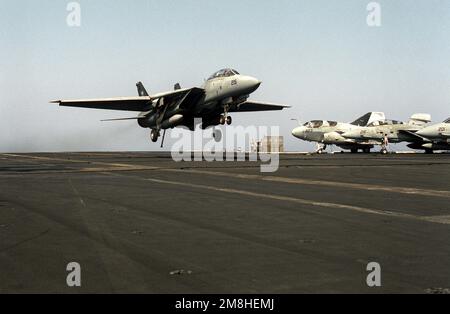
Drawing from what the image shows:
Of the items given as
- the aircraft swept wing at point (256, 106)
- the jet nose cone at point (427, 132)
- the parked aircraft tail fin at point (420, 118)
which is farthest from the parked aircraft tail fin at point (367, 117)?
the aircraft swept wing at point (256, 106)

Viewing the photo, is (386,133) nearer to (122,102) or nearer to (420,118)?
(420,118)

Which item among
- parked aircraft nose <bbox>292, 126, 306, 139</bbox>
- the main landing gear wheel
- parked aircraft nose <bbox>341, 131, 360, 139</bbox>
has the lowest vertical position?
the main landing gear wheel

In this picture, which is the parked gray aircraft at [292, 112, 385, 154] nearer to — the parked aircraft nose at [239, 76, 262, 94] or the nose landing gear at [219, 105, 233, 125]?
the nose landing gear at [219, 105, 233, 125]

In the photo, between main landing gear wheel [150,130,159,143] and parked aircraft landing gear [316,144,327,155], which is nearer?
main landing gear wheel [150,130,159,143]

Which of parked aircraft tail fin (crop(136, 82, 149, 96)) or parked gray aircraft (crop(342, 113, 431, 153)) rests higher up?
parked aircraft tail fin (crop(136, 82, 149, 96))

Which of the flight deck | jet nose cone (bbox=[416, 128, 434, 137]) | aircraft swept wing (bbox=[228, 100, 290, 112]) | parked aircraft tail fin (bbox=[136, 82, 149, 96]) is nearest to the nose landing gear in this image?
aircraft swept wing (bbox=[228, 100, 290, 112])

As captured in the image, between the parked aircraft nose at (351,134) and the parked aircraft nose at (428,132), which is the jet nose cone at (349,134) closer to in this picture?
the parked aircraft nose at (351,134)

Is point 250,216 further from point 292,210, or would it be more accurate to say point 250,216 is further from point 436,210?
point 436,210

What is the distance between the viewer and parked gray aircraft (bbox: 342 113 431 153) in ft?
189

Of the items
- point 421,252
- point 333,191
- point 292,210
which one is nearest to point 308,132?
point 333,191

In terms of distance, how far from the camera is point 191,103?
41656 millimetres

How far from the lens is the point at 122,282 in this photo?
4.89 meters

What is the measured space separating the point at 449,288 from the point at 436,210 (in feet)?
20.8
